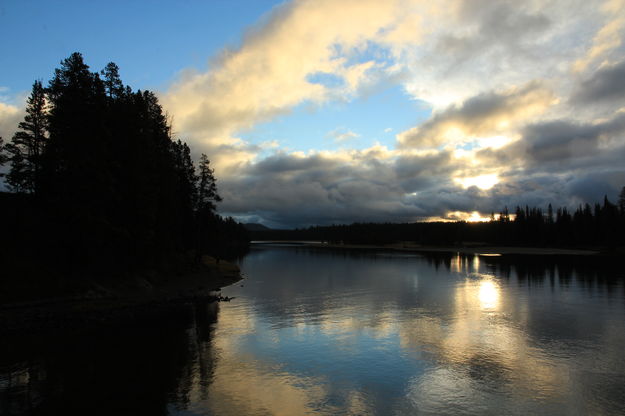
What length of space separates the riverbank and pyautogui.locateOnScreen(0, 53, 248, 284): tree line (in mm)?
3208

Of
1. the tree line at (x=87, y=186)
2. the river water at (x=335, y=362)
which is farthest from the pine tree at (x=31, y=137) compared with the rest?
the river water at (x=335, y=362)

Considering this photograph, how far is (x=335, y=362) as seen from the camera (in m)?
24.4

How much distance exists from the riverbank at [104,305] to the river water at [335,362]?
2.65 metres

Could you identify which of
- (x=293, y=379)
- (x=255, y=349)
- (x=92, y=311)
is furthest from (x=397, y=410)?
(x=92, y=311)

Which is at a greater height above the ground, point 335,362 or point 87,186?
point 87,186

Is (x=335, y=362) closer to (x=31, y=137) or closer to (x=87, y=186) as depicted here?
(x=87, y=186)

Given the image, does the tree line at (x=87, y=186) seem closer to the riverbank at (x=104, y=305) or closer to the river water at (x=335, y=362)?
the riverbank at (x=104, y=305)

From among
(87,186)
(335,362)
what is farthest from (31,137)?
(335,362)

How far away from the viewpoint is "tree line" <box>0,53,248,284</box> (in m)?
40.0

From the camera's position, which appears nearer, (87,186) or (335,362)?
(335,362)

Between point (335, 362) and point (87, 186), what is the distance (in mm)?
30228

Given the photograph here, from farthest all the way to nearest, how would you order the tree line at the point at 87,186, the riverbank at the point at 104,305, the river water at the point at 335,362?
1. the tree line at the point at 87,186
2. the riverbank at the point at 104,305
3. the river water at the point at 335,362

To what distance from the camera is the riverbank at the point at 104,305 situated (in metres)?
32.0

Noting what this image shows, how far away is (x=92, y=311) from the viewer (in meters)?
35.9
